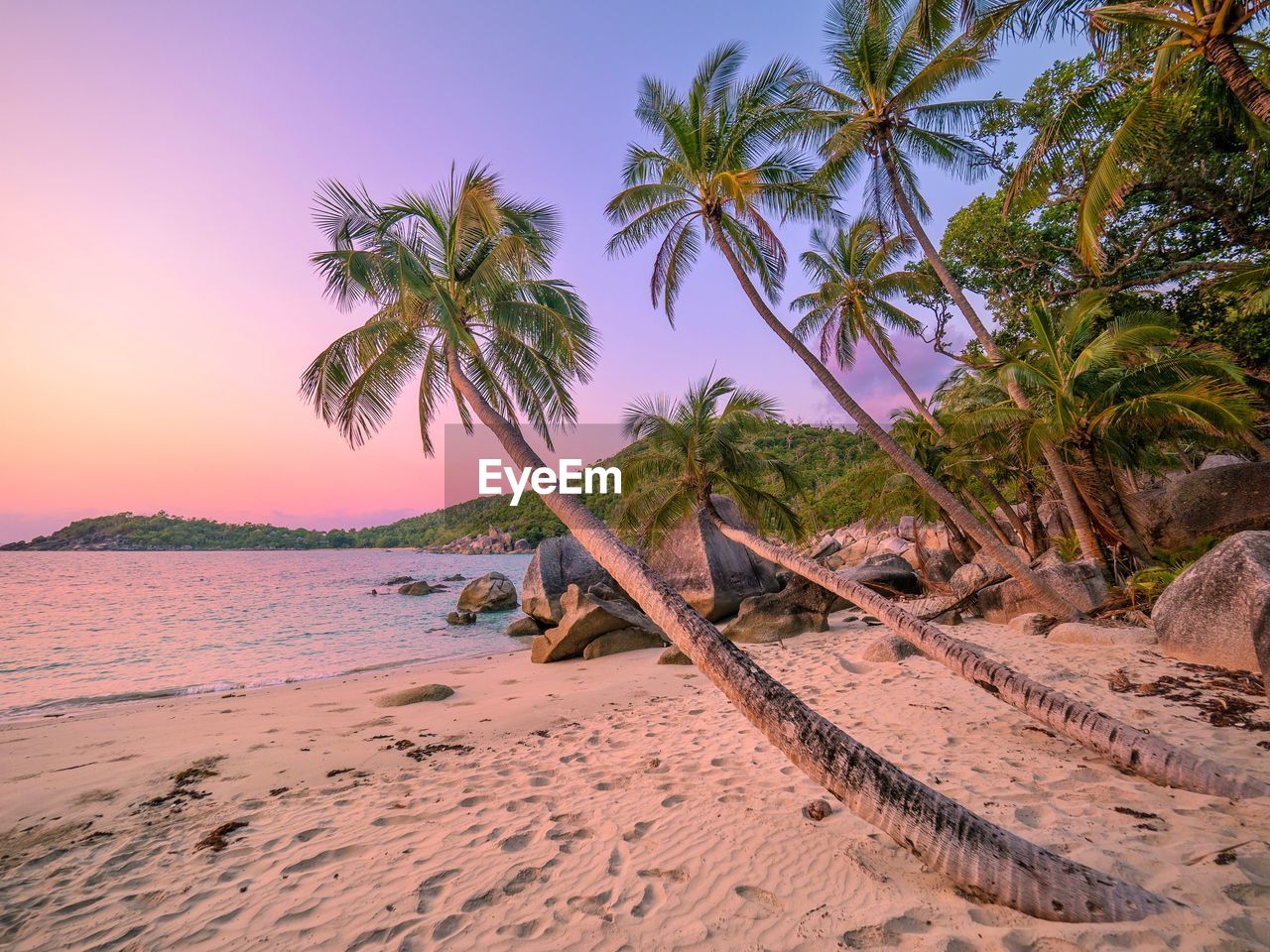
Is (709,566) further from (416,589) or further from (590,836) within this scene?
(416,589)

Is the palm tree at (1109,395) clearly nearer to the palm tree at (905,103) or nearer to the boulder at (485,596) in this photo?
the palm tree at (905,103)

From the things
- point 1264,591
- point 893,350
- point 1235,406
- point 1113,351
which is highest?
point 893,350

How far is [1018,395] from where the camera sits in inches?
439

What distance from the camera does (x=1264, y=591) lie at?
568cm

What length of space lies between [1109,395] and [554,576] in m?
14.6

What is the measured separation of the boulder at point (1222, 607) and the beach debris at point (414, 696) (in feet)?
33.9

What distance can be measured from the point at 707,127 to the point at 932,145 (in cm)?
601

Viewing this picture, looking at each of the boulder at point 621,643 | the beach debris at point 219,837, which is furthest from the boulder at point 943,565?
the beach debris at point 219,837

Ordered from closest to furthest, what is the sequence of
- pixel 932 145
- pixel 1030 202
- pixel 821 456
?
pixel 1030 202 < pixel 932 145 < pixel 821 456

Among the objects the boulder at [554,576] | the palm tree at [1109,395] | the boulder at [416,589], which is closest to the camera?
the palm tree at [1109,395]

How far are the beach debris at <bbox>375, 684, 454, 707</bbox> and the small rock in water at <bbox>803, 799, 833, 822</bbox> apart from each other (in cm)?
642

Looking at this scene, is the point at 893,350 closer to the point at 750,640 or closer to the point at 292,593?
the point at 750,640

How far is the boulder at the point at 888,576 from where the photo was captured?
14578 millimetres

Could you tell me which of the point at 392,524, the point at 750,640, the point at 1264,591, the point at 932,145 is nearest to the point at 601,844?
the point at 1264,591
